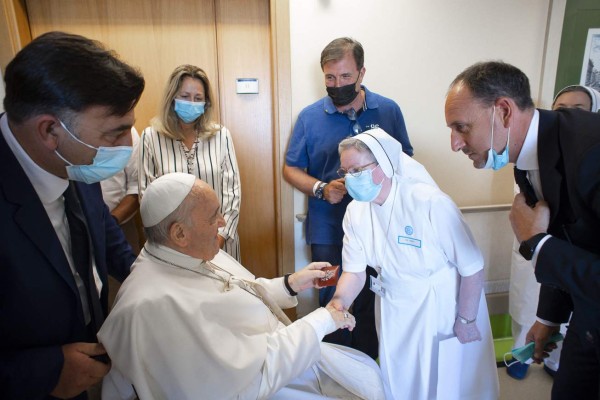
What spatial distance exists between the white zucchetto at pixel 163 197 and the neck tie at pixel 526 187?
1180mm

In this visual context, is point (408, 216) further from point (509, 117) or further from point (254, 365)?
point (254, 365)

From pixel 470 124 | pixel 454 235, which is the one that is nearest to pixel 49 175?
pixel 470 124

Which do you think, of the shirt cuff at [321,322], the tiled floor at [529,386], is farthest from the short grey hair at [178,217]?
the tiled floor at [529,386]

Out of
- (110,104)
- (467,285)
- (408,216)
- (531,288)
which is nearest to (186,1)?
(110,104)

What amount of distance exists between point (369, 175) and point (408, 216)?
25cm

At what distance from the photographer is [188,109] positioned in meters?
2.13

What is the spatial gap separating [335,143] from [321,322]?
1.26m

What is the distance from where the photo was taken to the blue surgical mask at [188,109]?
212cm

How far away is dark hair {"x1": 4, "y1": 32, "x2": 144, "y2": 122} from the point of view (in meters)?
0.91

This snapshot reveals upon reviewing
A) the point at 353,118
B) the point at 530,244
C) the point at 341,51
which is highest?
the point at 341,51

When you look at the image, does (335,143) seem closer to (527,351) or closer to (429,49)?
(429,49)

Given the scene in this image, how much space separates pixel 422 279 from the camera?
1.61m

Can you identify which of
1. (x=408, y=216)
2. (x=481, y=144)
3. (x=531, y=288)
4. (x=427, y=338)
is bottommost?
(x=531, y=288)

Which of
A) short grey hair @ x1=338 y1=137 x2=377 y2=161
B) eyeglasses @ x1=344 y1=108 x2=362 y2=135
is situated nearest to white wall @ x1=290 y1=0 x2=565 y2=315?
eyeglasses @ x1=344 y1=108 x2=362 y2=135
